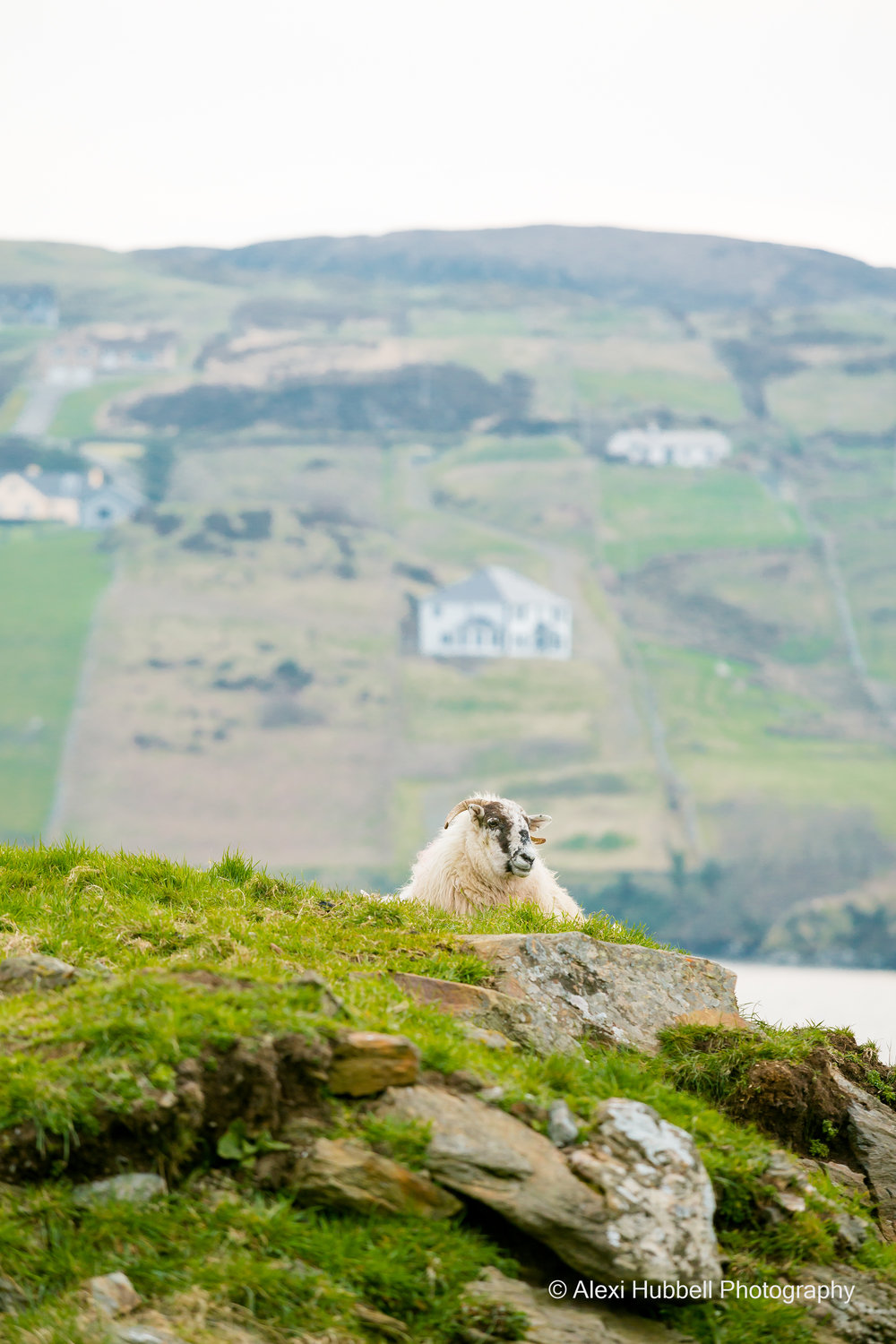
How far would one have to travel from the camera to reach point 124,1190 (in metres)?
6.19

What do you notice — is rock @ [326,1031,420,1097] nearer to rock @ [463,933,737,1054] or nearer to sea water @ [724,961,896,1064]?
rock @ [463,933,737,1054]

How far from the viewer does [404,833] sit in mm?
145375

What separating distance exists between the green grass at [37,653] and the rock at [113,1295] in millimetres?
140083

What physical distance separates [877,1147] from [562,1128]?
11.1ft

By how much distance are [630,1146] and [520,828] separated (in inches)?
250

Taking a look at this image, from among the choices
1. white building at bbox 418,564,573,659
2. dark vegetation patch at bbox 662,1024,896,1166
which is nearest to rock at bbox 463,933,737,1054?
dark vegetation patch at bbox 662,1024,896,1166

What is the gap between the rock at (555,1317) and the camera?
20.2ft

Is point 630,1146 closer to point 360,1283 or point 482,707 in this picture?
point 360,1283

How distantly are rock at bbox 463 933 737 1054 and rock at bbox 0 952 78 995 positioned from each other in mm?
3172

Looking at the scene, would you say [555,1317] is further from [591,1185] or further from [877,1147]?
[877,1147]

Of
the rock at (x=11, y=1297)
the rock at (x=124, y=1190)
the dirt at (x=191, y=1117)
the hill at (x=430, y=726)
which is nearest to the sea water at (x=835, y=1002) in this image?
the dirt at (x=191, y=1117)

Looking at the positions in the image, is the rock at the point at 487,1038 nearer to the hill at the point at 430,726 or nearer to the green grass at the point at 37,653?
the hill at the point at 430,726

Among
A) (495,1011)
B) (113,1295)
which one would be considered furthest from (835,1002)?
(113,1295)

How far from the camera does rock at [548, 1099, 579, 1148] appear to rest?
6914mm
